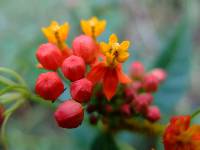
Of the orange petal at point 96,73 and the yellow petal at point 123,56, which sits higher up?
the yellow petal at point 123,56

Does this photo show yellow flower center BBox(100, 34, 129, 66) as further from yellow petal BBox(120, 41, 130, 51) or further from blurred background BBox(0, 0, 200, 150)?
blurred background BBox(0, 0, 200, 150)

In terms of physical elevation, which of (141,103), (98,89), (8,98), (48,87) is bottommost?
(141,103)

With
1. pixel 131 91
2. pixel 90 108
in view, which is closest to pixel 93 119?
pixel 90 108

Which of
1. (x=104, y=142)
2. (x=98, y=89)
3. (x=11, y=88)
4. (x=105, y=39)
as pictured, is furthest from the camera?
(x=105, y=39)

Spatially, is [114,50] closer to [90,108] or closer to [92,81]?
[92,81]

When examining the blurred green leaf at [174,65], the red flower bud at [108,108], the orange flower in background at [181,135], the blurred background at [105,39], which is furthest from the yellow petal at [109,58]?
the blurred green leaf at [174,65]

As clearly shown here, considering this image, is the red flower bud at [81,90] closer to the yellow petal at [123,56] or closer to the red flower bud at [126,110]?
the yellow petal at [123,56]

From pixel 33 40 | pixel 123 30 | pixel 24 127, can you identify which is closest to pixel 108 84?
pixel 33 40
